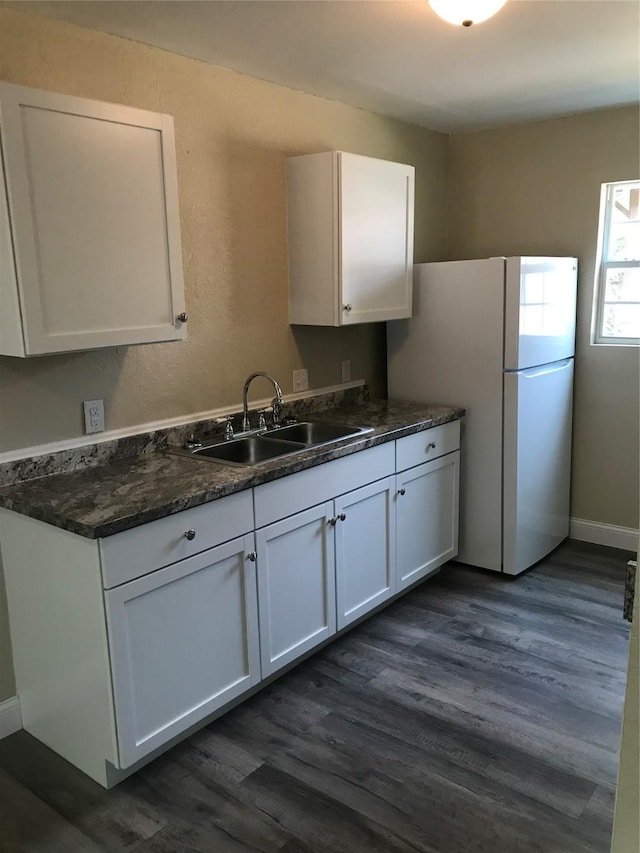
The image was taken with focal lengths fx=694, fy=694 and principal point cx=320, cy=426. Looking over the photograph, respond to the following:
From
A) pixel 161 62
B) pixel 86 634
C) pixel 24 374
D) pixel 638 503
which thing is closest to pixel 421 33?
pixel 161 62

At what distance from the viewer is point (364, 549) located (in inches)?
115

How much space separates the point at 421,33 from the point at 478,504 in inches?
85.4

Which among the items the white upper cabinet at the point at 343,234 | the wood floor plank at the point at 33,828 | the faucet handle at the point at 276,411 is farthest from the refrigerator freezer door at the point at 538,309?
the wood floor plank at the point at 33,828

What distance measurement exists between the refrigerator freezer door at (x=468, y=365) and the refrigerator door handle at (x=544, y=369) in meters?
A: 0.12

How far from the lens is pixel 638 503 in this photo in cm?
378

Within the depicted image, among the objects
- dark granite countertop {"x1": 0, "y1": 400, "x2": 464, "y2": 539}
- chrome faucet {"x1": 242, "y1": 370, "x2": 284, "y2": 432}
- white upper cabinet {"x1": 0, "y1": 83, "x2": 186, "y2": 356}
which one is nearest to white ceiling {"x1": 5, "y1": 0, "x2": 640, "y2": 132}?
white upper cabinet {"x1": 0, "y1": 83, "x2": 186, "y2": 356}

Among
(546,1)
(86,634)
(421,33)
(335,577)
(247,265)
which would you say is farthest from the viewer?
(247,265)

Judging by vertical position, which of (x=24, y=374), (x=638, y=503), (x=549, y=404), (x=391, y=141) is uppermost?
(x=391, y=141)

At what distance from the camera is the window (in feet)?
12.2

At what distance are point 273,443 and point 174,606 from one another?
96 cm

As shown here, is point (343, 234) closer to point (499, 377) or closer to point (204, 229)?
point (204, 229)

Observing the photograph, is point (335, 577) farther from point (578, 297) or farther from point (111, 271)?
point (578, 297)

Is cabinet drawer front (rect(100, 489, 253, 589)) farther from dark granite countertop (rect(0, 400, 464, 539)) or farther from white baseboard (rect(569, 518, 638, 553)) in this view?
white baseboard (rect(569, 518, 638, 553))

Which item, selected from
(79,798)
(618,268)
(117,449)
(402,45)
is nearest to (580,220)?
(618,268)
